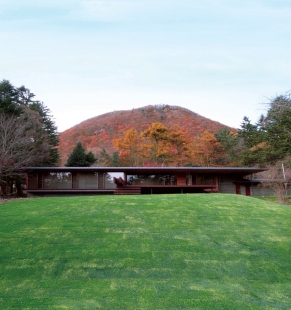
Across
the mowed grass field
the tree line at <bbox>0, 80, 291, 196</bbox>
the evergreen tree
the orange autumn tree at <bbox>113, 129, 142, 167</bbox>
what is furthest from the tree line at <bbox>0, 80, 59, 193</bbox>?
the orange autumn tree at <bbox>113, 129, 142, 167</bbox>

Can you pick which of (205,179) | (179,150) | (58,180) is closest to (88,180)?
(58,180)

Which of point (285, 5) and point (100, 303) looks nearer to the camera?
point (100, 303)

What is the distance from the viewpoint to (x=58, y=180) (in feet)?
71.5

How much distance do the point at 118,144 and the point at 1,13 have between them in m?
28.3

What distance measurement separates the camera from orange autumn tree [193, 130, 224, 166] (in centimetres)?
3725

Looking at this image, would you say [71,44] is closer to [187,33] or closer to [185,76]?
[187,33]

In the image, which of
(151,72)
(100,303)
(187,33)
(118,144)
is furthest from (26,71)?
(118,144)

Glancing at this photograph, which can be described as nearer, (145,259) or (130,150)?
(145,259)

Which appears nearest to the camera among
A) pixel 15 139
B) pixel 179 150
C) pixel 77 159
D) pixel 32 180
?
pixel 15 139

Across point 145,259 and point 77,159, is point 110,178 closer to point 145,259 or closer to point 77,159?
point 77,159

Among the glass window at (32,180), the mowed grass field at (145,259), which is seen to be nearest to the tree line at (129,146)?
the glass window at (32,180)

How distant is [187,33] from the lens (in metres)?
12.7

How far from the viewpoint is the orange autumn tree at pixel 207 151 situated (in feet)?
122

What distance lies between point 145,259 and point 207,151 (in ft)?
108
